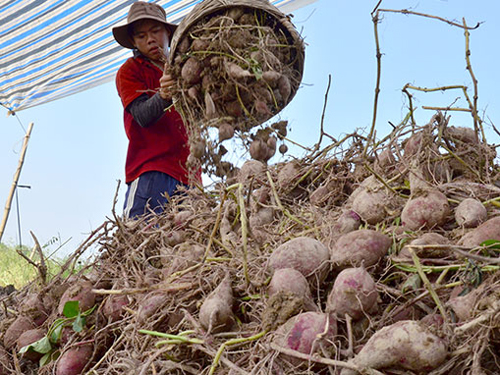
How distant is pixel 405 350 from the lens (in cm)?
78

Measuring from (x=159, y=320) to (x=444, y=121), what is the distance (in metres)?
0.90

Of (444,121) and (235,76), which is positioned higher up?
(235,76)

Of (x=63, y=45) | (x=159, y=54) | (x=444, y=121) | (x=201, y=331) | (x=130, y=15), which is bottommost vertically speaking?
(x=201, y=331)

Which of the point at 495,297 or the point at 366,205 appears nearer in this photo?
the point at 495,297

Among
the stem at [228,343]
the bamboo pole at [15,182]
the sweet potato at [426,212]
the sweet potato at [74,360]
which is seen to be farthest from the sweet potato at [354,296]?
the bamboo pole at [15,182]

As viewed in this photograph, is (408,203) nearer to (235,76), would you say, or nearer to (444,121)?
(444,121)

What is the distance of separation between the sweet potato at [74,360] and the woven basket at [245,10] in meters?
1.14

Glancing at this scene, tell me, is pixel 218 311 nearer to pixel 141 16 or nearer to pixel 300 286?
pixel 300 286

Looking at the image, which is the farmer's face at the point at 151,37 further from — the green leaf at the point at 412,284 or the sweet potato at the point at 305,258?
the green leaf at the point at 412,284

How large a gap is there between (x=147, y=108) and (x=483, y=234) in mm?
1731

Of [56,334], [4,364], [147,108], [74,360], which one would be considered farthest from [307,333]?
[147,108]

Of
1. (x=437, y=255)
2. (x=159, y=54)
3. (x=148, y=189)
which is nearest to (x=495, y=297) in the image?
(x=437, y=255)

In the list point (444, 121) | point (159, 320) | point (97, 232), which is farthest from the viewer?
point (97, 232)

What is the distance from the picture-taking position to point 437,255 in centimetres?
98
